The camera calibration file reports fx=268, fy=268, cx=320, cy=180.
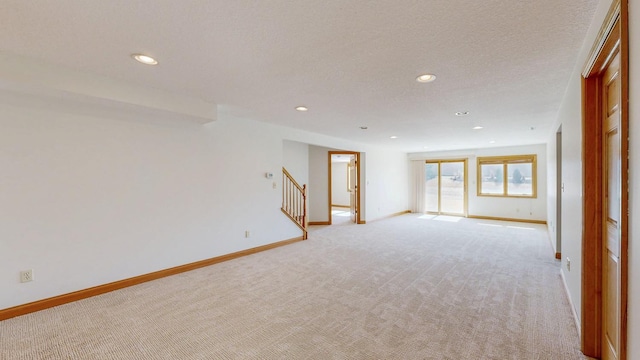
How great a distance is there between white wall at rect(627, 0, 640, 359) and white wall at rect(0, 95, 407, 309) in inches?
165

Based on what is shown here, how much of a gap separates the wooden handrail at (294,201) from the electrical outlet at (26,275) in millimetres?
3634

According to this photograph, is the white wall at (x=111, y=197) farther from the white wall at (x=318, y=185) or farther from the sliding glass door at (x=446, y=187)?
the sliding glass door at (x=446, y=187)

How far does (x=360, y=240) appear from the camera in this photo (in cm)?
567

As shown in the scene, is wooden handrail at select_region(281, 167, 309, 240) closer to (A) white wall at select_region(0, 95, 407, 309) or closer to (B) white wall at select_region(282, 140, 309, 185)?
(B) white wall at select_region(282, 140, 309, 185)

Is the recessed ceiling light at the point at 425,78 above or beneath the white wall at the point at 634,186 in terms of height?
above

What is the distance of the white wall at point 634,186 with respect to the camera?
96 centimetres

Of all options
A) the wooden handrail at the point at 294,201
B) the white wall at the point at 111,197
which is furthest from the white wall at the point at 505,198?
the white wall at the point at 111,197

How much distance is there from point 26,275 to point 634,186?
Answer: 14.7ft

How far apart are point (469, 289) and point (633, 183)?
2.54 m

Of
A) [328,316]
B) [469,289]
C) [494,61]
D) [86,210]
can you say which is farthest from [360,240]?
[86,210]

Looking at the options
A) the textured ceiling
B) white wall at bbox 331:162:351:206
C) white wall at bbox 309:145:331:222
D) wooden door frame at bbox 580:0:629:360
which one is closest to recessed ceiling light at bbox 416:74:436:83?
the textured ceiling

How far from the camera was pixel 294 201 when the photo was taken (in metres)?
6.53

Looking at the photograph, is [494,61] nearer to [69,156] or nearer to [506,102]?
[506,102]

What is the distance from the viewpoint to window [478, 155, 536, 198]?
7.80 m
